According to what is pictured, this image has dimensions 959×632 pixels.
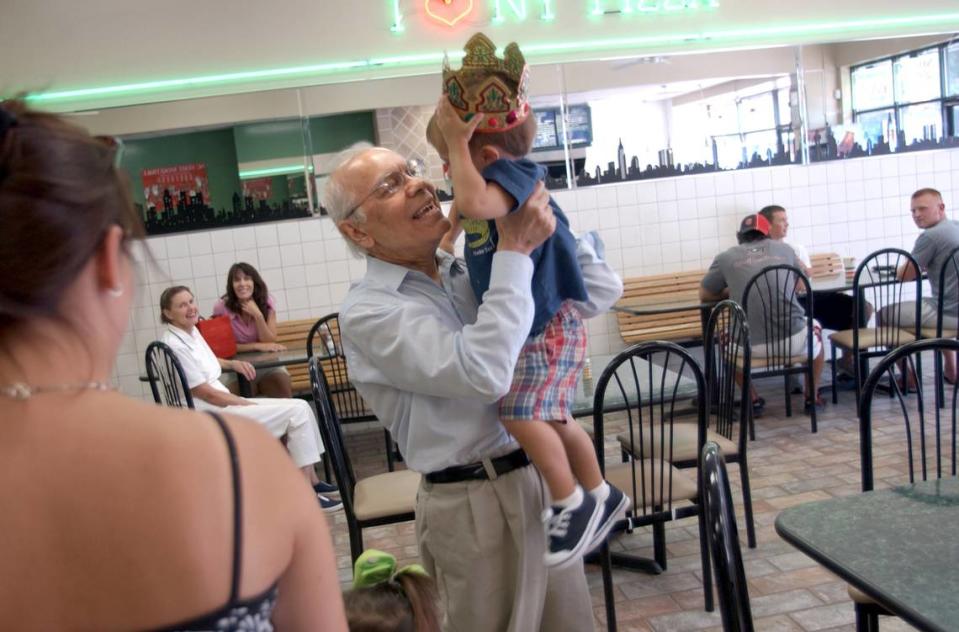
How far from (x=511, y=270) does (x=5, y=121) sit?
868mm

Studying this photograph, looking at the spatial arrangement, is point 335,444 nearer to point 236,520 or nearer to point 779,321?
point 236,520

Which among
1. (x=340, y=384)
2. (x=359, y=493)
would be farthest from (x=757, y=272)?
(x=359, y=493)

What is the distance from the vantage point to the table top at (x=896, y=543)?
3.78ft

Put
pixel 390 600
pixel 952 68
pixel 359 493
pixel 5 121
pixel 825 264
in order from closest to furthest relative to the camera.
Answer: pixel 5 121 → pixel 390 600 → pixel 359 493 → pixel 825 264 → pixel 952 68

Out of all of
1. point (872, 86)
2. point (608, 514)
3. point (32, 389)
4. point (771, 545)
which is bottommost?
point (771, 545)

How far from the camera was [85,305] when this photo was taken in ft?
2.05

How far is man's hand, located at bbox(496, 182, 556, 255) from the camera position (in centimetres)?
139

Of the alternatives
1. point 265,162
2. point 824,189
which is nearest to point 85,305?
point 265,162

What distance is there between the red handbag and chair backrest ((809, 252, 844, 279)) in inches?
165

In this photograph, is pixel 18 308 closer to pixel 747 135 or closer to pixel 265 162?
pixel 265 162

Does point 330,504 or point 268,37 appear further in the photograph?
point 268,37

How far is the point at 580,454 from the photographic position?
5.59 feet

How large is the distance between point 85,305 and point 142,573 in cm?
21

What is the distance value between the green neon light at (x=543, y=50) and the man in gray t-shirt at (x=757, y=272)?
2.00 meters
